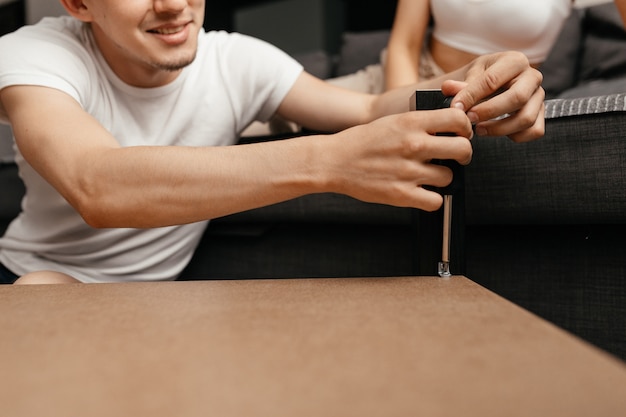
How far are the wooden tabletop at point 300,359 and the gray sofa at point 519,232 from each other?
25 cm

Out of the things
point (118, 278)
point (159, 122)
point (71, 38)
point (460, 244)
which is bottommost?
point (118, 278)

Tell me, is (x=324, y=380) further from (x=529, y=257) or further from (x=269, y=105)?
(x=269, y=105)

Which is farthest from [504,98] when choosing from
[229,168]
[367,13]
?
[367,13]

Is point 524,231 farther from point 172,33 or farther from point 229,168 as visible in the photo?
point 172,33

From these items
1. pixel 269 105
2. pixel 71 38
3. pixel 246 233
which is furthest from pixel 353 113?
pixel 71 38

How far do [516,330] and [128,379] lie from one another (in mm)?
267

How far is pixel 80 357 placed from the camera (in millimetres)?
367

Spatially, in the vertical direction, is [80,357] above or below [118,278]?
above

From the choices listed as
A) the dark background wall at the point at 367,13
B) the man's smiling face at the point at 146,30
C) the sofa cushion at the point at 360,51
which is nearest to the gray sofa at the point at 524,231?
the man's smiling face at the point at 146,30

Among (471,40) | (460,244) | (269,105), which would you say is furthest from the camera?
(471,40)

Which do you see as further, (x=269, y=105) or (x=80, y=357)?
(x=269, y=105)

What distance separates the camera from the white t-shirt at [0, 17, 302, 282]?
3.11ft

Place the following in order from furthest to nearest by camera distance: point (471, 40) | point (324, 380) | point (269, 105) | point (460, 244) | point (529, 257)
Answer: point (471, 40) < point (269, 105) < point (529, 257) < point (460, 244) < point (324, 380)

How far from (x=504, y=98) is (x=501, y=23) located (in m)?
0.66
